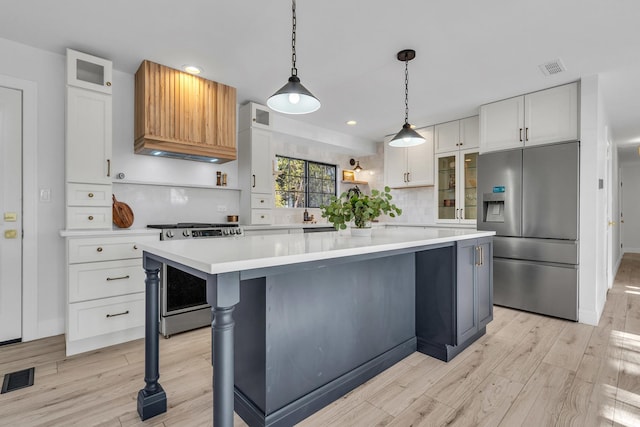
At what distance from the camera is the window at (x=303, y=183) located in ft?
16.2

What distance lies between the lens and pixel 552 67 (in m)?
2.95

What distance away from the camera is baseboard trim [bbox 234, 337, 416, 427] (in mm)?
1579

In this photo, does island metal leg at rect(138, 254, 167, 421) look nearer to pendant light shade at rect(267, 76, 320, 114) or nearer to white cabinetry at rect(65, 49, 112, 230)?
pendant light shade at rect(267, 76, 320, 114)

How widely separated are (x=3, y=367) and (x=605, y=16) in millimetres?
4915

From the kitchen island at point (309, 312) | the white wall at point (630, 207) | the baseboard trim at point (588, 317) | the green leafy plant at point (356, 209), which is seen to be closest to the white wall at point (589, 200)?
the baseboard trim at point (588, 317)

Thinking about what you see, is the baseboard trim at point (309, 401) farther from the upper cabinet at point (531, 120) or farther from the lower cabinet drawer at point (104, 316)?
the upper cabinet at point (531, 120)

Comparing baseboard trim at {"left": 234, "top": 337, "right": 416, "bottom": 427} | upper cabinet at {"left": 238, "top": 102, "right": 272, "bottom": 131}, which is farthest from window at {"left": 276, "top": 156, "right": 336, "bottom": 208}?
baseboard trim at {"left": 234, "top": 337, "right": 416, "bottom": 427}

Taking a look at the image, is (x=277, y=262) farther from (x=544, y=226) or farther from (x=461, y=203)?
(x=461, y=203)

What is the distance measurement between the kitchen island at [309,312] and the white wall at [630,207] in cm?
932

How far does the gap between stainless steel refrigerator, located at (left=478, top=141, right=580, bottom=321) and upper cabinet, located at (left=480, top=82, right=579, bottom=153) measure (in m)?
0.10

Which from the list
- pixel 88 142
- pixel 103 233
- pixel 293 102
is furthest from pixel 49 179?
pixel 293 102

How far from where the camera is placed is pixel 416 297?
2.54 metres

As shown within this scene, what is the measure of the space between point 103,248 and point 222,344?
2.07 meters

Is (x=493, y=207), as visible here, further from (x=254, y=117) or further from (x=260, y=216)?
(x=254, y=117)
